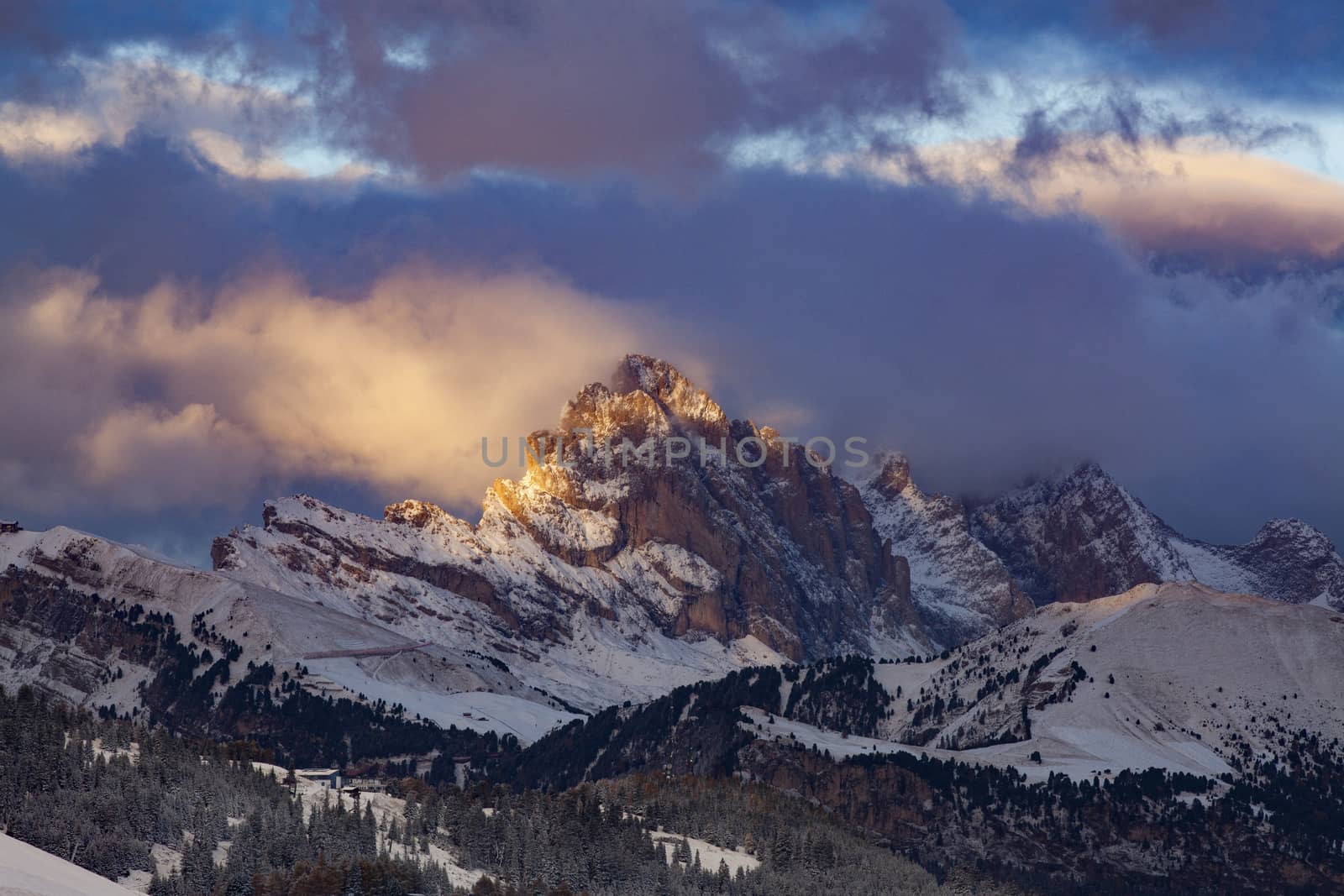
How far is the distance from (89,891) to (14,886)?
1742 cm

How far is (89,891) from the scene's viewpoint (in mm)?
180500

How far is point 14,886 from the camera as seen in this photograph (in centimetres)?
16350

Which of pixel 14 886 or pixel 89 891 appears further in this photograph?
pixel 89 891
